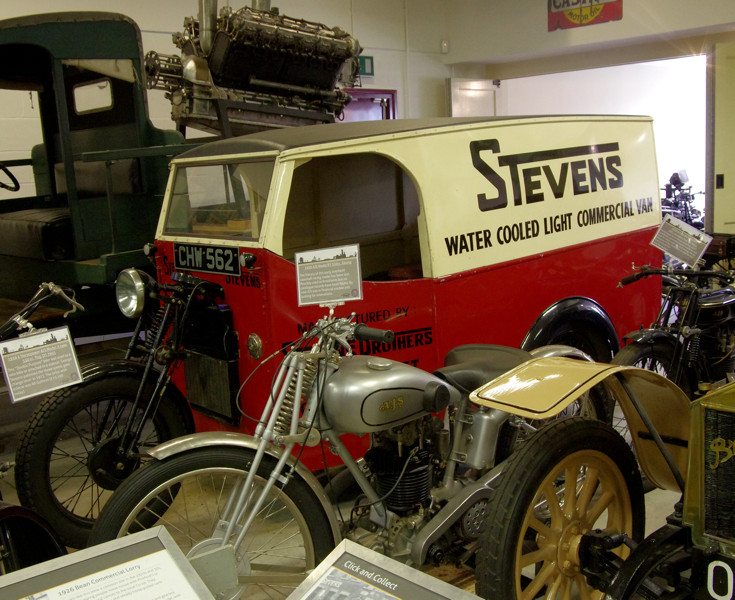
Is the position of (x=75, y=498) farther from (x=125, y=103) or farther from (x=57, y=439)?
(x=125, y=103)

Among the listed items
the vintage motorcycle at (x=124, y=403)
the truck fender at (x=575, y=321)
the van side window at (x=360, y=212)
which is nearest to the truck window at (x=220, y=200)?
the vintage motorcycle at (x=124, y=403)

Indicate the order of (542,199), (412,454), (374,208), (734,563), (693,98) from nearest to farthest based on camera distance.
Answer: (734,563) < (412,454) < (542,199) < (374,208) < (693,98)

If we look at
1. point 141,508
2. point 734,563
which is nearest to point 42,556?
point 141,508

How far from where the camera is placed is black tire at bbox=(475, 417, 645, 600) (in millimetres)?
2000

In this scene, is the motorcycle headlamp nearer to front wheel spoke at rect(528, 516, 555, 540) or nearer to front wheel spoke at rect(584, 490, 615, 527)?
front wheel spoke at rect(528, 516, 555, 540)

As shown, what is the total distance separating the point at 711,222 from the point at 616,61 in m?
2.27

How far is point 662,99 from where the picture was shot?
12.9 meters

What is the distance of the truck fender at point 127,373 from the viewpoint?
318cm

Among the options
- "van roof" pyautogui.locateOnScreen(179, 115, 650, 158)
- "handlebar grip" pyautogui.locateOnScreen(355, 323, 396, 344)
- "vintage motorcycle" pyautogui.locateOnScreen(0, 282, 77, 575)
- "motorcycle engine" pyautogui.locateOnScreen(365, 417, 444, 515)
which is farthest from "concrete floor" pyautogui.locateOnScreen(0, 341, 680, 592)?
"van roof" pyautogui.locateOnScreen(179, 115, 650, 158)

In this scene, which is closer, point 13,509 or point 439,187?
point 13,509

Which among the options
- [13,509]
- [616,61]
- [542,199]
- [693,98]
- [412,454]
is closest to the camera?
[13,509]

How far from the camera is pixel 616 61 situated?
859 cm

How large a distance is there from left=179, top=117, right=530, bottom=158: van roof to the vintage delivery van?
10mm

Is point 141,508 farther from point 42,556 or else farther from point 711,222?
point 711,222
